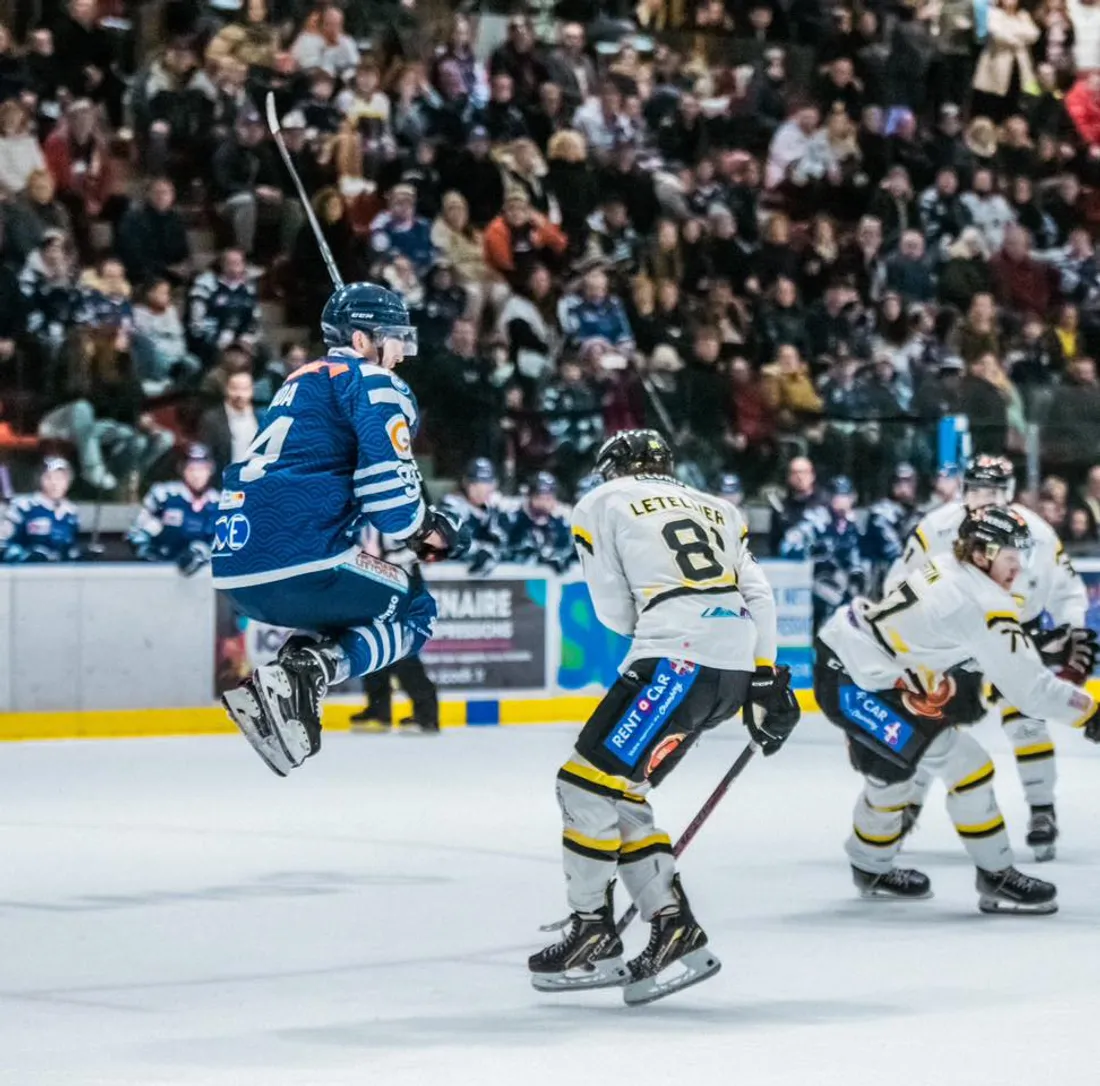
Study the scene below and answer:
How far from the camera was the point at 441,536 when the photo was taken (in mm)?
6031

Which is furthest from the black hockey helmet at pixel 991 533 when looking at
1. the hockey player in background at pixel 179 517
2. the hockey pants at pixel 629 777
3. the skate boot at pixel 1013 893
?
the hockey player in background at pixel 179 517

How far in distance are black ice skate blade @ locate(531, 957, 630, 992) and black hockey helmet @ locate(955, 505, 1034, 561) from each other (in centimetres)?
216

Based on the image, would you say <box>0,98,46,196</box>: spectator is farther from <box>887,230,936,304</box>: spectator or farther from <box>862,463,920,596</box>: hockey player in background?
<box>887,230,936,304</box>: spectator

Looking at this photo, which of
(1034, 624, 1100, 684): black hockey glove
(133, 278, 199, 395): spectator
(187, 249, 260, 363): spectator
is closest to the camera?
(1034, 624, 1100, 684): black hockey glove

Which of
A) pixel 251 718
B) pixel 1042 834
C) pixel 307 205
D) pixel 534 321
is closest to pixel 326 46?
pixel 534 321

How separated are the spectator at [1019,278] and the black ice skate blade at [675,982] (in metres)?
12.6

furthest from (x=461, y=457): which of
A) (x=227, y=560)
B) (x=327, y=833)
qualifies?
(x=227, y=560)

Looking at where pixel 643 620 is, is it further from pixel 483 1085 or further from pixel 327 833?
pixel 327 833

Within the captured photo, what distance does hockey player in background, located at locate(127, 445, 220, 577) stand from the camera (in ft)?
41.5

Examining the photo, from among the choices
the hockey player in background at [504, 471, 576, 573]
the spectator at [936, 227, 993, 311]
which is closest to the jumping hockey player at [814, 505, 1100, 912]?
the hockey player in background at [504, 471, 576, 573]

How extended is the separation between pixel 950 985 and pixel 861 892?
163 cm

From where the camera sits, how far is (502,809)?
9.98m

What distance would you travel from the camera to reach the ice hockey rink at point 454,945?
197 inches

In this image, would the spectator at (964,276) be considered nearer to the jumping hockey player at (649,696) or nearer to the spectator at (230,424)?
the spectator at (230,424)
